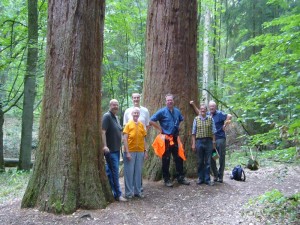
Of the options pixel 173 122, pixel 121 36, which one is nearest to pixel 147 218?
pixel 173 122

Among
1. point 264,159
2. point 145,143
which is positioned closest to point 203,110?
point 145,143

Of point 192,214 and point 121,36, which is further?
point 121,36

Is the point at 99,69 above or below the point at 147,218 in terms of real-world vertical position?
above

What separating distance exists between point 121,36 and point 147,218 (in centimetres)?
1273

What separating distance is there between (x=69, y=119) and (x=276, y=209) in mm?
3692

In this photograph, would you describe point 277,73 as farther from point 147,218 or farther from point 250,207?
point 147,218

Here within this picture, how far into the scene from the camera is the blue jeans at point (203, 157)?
297 inches

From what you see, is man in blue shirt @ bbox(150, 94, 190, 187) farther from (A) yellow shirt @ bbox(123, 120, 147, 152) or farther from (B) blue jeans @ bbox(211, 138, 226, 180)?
(B) blue jeans @ bbox(211, 138, 226, 180)

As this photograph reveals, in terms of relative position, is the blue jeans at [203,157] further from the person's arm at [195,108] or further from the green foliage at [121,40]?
the green foliage at [121,40]

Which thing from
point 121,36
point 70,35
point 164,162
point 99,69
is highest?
point 121,36

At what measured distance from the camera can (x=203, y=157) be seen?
7629 mm

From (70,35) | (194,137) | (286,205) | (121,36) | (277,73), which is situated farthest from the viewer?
(121,36)

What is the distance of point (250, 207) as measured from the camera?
598cm

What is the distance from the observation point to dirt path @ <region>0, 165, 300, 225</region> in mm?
5066
